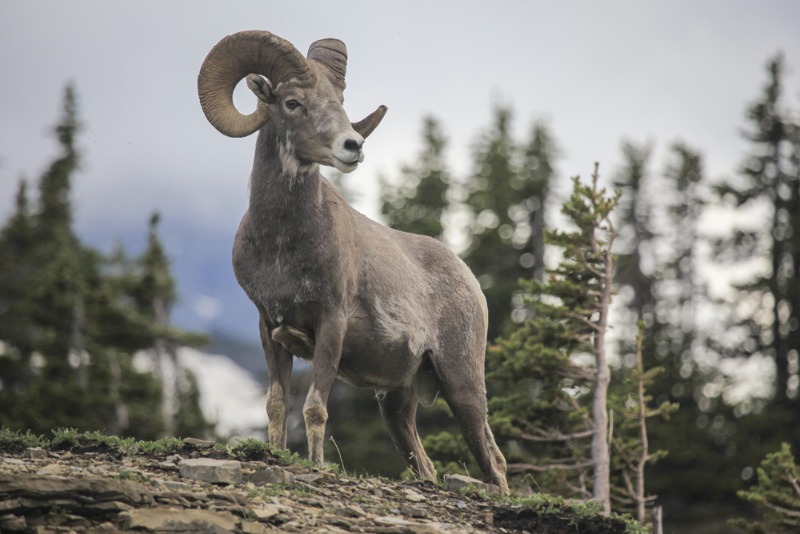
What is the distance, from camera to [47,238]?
49.7m

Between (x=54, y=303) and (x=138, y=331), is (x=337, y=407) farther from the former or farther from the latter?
(x=54, y=303)

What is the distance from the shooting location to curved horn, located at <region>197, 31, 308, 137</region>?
11.7 metres

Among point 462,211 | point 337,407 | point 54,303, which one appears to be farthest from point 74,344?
point 462,211

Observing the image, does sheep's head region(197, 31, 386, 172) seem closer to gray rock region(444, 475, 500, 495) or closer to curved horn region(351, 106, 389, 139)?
curved horn region(351, 106, 389, 139)

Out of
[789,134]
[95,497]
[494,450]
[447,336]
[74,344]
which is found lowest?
[95,497]

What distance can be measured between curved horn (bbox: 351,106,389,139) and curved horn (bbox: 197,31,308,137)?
2.89 ft

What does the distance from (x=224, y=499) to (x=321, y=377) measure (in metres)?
2.19

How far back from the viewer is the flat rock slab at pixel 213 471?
10.1 meters

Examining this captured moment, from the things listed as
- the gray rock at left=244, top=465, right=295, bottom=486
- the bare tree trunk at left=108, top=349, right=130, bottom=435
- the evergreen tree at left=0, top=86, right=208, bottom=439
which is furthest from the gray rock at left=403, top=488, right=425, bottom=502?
the bare tree trunk at left=108, top=349, right=130, bottom=435

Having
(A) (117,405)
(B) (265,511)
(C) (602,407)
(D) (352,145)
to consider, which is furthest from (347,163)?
(A) (117,405)

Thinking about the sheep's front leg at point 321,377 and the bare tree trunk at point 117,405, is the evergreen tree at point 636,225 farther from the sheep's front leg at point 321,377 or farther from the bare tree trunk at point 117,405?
the sheep's front leg at point 321,377

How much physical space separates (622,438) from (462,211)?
2258cm

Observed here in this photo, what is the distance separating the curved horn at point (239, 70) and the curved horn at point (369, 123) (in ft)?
2.89

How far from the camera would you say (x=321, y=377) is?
Answer: 11344 mm
